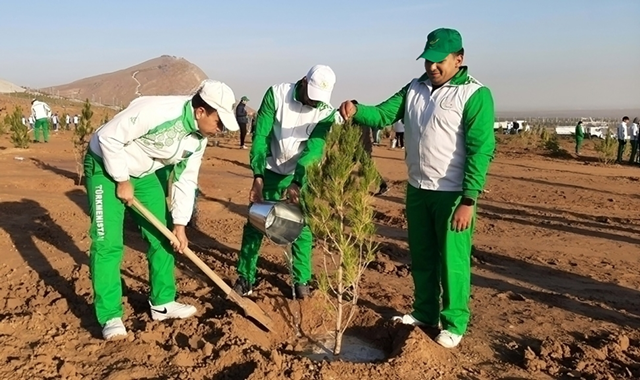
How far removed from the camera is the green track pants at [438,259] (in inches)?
150

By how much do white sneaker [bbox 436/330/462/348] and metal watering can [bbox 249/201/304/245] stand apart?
1.21 metres

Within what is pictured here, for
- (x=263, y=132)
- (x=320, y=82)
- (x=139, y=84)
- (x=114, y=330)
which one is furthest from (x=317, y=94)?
(x=139, y=84)

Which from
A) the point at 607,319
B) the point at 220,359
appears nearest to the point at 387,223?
the point at 607,319

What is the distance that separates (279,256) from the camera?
21.2ft

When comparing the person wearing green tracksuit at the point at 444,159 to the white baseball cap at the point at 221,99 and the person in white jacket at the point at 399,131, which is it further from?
the person in white jacket at the point at 399,131

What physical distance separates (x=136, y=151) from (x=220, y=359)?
57.2 inches

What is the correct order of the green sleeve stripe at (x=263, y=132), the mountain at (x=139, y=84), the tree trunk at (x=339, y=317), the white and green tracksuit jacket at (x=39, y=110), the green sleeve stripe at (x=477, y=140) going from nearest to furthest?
the green sleeve stripe at (x=477, y=140) < the tree trunk at (x=339, y=317) < the green sleeve stripe at (x=263, y=132) < the white and green tracksuit jacket at (x=39, y=110) < the mountain at (x=139, y=84)

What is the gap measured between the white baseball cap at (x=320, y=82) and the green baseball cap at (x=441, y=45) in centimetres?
76

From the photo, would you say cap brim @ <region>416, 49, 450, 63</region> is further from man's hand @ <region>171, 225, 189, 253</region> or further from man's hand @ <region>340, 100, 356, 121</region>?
man's hand @ <region>171, 225, 189, 253</region>

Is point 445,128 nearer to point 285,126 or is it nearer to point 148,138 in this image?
point 285,126

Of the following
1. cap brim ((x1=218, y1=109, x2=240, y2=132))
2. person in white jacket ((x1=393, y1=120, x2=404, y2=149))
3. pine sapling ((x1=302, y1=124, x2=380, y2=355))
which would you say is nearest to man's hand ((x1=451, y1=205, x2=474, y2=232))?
pine sapling ((x1=302, y1=124, x2=380, y2=355))

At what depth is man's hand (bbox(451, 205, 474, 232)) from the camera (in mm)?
3641

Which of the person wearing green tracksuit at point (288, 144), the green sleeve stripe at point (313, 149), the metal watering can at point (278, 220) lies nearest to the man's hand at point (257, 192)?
the person wearing green tracksuit at point (288, 144)

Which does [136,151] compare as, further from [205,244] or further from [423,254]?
[205,244]
